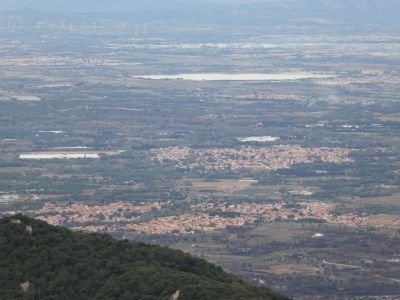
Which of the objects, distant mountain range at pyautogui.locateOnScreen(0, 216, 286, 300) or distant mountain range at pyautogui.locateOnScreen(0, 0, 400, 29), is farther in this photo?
distant mountain range at pyautogui.locateOnScreen(0, 0, 400, 29)

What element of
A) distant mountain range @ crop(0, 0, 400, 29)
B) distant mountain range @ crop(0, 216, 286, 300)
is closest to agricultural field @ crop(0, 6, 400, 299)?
distant mountain range @ crop(0, 216, 286, 300)

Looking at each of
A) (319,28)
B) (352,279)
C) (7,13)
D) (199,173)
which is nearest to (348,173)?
(199,173)

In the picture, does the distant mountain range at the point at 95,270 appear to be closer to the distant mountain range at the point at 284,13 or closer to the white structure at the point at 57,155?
the white structure at the point at 57,155

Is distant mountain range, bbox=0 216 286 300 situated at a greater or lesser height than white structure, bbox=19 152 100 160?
greater

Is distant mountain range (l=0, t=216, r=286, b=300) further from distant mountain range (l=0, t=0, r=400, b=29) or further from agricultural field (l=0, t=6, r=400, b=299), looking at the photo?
distant mountain range (l=0, t=0, r=400, b=29)

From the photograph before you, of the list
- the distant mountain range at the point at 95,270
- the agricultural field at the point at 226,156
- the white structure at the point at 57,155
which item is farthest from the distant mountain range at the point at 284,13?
the distant mountain range at the point at 95,270

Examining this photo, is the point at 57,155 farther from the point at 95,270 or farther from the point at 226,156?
the point at 95,270

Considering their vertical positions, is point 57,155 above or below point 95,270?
below

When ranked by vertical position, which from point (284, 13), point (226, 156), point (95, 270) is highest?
point (95, 270)

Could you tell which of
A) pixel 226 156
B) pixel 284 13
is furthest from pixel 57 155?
pixel 284 13
